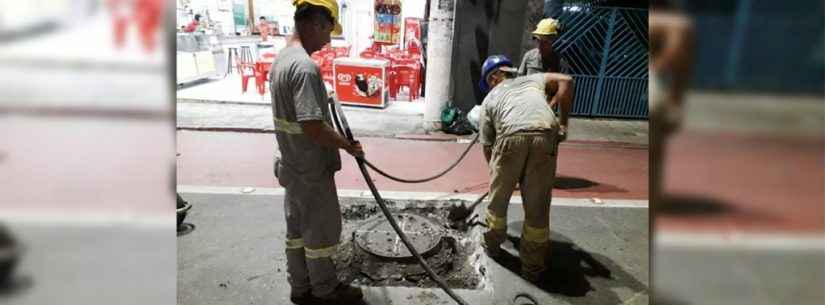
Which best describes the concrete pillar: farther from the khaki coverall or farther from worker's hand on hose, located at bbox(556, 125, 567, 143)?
worker's hand on hose, located at bbox(556, 125, 567, 143)

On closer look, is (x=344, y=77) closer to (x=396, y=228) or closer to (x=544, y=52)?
(x=544, y=52)

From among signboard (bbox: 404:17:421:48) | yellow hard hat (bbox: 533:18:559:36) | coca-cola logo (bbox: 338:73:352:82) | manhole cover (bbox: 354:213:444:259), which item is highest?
signboard (bbox: 404:17:421:48)

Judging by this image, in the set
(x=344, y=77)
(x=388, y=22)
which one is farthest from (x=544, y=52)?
(x=388, y=22)

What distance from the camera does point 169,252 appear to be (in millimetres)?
890

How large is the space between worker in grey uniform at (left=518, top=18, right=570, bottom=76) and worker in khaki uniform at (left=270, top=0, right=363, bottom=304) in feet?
11.4

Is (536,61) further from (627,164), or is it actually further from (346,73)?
(346,73)

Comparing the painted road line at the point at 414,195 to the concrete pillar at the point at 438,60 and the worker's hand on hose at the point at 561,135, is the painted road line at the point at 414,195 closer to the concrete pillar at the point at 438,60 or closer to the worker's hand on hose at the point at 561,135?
the worker's hand on hose at the point at 561,135

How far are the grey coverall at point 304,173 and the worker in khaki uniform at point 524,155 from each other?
1.23 meters

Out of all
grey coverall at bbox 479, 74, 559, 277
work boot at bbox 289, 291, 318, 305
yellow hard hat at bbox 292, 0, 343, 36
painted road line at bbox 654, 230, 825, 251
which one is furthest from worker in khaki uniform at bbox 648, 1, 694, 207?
work boot at bbox 289, 291, 318, 305

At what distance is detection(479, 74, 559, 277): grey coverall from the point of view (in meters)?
3.12

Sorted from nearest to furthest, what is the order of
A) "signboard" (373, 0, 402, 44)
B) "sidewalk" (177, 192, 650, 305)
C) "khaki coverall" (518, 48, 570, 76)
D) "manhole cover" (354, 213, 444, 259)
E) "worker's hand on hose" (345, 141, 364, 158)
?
"worker's hand on hose" (345, 141, 364, 158), "sidewalk" (177, 192, 650, 305), "manhole cover" (354, 213, 444, 259), "khaki coverall" (518, 48, 570, 76), "signboard" (373, 0, 402, 44)

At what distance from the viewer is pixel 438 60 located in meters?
7.73

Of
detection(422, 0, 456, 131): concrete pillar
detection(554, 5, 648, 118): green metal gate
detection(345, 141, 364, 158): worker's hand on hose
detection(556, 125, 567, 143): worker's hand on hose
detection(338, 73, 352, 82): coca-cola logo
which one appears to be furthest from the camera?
detection(338, 73, 352, 82): coca-cola logo

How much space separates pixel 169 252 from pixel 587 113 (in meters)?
10.1
